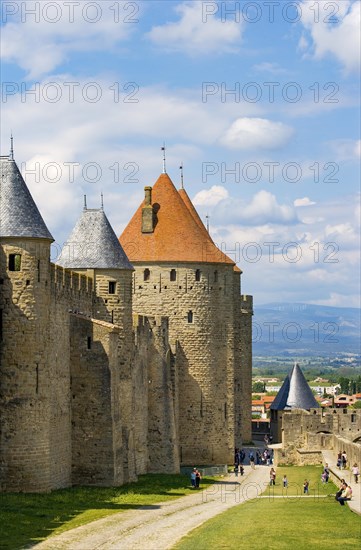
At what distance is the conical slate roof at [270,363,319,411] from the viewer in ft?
225

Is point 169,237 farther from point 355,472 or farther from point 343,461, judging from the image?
point 355,472

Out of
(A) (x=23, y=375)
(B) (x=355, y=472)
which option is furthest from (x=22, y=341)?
(B) (x=355, y=472)

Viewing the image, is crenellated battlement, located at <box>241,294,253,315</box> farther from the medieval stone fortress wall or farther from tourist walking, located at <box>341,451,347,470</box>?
tourist walking, located at <box>341,451,347,470</box>

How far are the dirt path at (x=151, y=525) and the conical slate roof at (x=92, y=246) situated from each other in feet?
27.8

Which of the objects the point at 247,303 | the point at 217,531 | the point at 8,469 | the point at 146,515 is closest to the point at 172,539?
the point at 217,531

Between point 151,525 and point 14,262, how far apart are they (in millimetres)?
8280

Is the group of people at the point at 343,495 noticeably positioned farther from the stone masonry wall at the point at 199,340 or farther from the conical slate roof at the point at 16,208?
the stone masonry wall at the point at 199,340

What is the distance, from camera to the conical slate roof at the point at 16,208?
3406 centimetres

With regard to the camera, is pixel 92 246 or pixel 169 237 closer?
pixel 92 246

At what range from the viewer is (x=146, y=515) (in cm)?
3331

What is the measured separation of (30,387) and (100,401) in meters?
4.96

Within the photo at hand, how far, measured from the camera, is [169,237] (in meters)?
52.2

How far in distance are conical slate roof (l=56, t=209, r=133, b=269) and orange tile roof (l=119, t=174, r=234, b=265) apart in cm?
891

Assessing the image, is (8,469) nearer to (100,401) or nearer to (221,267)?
(100,401)
